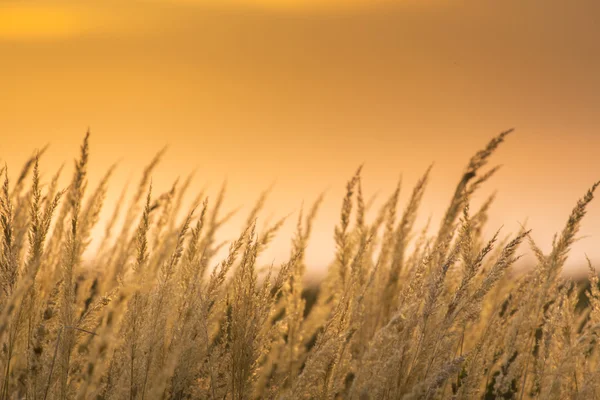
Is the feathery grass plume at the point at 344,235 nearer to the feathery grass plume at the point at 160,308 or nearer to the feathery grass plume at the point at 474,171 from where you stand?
the feathery grass plume at the point at 474,171

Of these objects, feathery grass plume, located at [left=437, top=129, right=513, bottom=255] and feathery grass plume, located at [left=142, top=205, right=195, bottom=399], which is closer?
feathery grass plume, located at [left=142, top=205, right=195, bottom=399]

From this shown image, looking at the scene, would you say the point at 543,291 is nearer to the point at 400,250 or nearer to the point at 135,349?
the point at 400,250

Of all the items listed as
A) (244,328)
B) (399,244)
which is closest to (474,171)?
(399,244)

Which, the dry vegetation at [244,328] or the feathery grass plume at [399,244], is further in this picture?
the feathery grass plume at [399,244]

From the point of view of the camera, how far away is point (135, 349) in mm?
2453

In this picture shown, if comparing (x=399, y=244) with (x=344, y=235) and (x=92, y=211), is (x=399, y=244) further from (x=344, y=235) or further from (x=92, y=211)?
(x=92, y=211)

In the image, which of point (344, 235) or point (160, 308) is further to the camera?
point (344, 235)

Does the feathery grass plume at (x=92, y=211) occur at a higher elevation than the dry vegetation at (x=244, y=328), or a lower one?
higher

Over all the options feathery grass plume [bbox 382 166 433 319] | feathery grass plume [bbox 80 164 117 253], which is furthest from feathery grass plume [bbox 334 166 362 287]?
feathery grass plume [bbox 80 164 117 253]

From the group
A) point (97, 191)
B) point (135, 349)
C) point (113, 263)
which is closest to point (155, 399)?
point (135, 349)

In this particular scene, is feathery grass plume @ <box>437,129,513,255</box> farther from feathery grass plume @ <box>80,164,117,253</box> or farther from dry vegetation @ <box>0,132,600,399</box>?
feathery grass plume @ <box>80,164,117,253</box>

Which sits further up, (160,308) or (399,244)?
(399,244)

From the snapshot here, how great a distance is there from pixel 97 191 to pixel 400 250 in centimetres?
163

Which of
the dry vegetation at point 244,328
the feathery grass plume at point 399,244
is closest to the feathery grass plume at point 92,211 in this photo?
the dry vegetation at point 244,328
